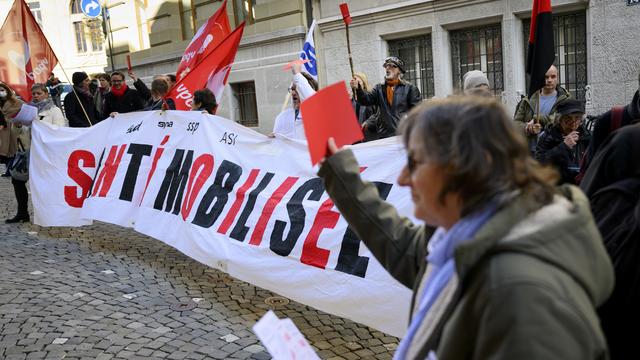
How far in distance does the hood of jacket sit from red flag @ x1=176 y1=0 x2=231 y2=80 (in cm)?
688

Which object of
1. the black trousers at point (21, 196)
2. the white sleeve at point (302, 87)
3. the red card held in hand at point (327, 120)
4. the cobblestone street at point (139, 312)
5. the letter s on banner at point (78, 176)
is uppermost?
the white sleeve at point (302, 87)

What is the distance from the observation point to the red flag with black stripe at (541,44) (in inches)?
179

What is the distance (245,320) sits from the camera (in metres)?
4.19

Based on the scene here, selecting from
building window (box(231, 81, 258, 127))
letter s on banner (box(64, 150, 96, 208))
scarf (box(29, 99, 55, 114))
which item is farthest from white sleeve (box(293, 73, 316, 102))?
building window (box(231, 81, 258, 127))

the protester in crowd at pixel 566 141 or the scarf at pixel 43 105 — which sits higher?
the scarf at pixel 43 105

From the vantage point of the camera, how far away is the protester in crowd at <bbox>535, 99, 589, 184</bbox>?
436cm

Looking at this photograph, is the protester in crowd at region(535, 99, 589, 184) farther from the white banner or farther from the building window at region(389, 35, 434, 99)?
the building window at region(389, 35, 434, 99)

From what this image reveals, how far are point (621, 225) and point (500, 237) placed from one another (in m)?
0.64

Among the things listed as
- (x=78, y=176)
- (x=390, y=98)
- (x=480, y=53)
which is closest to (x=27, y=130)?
(x=78, y=176)

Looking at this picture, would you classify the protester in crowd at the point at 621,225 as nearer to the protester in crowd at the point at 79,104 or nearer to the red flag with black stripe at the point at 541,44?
the red flag with black stripe at the point at 541,44

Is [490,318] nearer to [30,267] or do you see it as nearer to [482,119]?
[482,119]

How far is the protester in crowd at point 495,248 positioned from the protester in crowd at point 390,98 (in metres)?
5.66

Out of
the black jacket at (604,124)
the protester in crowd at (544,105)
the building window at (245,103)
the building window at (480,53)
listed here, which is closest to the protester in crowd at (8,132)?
the protester in crowd at (544,105)

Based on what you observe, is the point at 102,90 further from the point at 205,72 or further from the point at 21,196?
the point at 205,72
